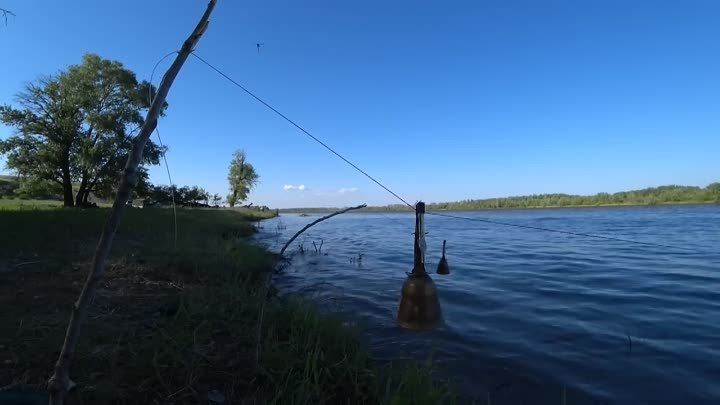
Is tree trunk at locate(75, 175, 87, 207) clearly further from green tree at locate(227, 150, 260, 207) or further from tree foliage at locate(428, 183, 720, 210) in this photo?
tree foliage at locate(428, 183, 720, 210)

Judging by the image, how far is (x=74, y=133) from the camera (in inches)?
1170

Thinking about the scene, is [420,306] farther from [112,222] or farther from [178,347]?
[112,222]

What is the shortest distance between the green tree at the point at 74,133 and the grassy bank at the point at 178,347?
25.7 meters

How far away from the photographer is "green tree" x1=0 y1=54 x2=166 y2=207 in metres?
28.9

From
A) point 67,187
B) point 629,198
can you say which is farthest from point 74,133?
point 629,198

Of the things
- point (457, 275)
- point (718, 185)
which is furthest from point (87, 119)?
point (718, 185)

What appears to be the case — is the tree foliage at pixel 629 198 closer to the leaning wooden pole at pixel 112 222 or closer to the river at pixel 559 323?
the river at pixel 559 323

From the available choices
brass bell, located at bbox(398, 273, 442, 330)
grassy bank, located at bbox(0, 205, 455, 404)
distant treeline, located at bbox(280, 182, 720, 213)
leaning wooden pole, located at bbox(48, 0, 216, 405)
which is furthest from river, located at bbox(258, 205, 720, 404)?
distant treeline, located at bbox(280, 182, 720, 213)

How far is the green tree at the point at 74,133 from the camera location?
2886 centimetres

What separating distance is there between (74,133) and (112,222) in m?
35.6

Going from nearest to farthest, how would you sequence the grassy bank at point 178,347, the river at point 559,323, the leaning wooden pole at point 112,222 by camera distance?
the leaning wooden pole at point 112,222
the grassy bank at point 178,347
the river at point 559,323

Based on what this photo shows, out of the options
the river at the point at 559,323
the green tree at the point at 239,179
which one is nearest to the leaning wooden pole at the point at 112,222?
the river at the point at 559,323

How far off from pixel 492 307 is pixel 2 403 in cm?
810

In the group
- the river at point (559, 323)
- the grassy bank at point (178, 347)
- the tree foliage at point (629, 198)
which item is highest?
the tree foliage at point (629, 198)
